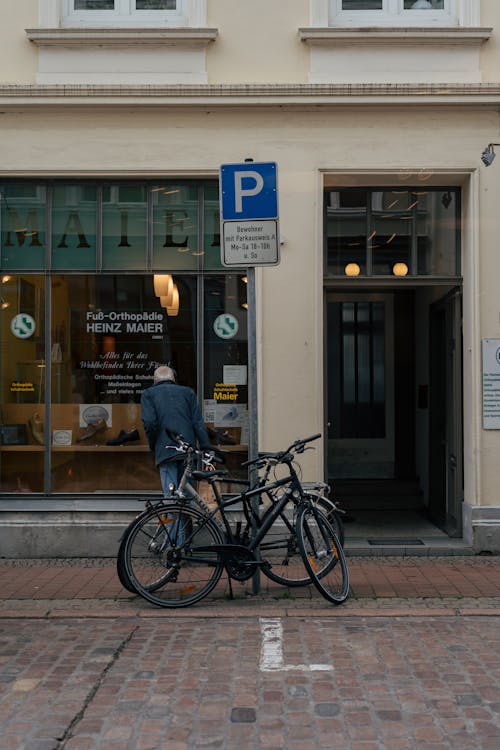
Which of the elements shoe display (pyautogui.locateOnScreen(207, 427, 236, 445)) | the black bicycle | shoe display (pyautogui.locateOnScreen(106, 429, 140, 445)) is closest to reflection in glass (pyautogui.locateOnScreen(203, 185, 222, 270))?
shoe display (pyautogui.locateOnScreen(207, 427, 236, 445))

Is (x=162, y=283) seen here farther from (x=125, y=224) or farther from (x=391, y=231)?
(x=391, y=231)

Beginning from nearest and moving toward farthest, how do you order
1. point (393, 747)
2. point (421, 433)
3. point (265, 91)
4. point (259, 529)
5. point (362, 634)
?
1. point (393, 747)
2. point (362, 634)
3. point (259, 529)
4. point (265, 91)
5. point (421, 433)

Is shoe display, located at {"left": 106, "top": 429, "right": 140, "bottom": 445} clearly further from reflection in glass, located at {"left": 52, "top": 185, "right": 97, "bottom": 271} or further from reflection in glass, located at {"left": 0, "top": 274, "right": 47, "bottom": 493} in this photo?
reflection in glass, located at {"left": 52, "top": 185, "right": 97, "bottom": 271}

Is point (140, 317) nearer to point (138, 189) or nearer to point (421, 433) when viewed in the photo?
point (138, 189)

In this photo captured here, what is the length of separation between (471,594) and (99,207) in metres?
5.19

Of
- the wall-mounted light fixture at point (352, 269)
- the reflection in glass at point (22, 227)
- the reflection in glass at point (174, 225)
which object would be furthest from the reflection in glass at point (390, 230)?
the reflection in glass at point (22, 227)

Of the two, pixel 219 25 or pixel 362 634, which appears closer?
pixel 362 634

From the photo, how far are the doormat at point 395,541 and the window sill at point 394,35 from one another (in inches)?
199

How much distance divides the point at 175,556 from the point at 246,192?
2.85 meters

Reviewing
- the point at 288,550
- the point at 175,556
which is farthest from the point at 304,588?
the point at 175,556

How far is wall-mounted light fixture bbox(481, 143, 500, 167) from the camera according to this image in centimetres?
848

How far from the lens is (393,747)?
4121 millimetres

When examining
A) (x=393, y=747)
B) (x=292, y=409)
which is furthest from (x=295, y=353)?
(x=393, y=747)

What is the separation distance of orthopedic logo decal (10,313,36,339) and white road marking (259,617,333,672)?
4110mm
